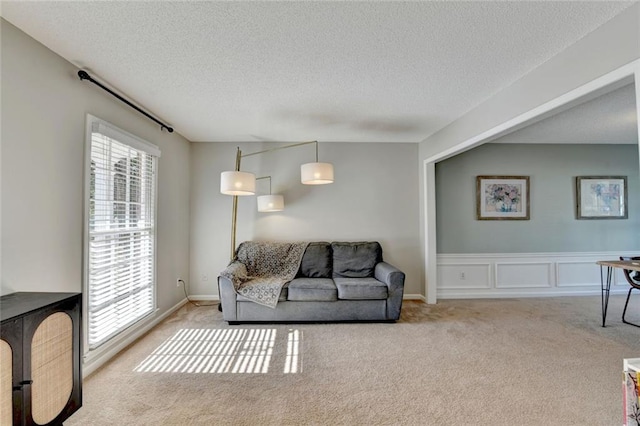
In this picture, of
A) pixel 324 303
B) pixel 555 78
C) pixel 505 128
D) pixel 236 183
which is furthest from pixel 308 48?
pixel 324 303

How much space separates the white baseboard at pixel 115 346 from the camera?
7.49 ft

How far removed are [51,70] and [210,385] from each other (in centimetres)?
254

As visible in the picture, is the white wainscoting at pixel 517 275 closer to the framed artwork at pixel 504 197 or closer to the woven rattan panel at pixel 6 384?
the framed artwork at pixel 504 197

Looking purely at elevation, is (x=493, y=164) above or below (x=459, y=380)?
above

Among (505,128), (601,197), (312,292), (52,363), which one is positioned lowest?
(312,292)

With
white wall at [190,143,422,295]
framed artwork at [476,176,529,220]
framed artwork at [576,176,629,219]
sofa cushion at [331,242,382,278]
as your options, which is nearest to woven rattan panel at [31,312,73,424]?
white wall at [190,143,422,295]

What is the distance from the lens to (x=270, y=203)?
4047mm

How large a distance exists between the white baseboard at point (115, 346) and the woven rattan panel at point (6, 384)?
3.45 ft

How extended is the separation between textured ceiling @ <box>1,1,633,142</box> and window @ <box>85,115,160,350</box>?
53 cm

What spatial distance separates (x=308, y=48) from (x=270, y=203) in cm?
238

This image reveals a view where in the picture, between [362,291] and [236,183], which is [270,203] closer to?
[236,183]

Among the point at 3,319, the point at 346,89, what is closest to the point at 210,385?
the point at 3,319

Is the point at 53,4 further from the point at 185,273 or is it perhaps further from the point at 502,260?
the point at 502,260

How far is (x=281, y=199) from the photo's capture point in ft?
13.5
